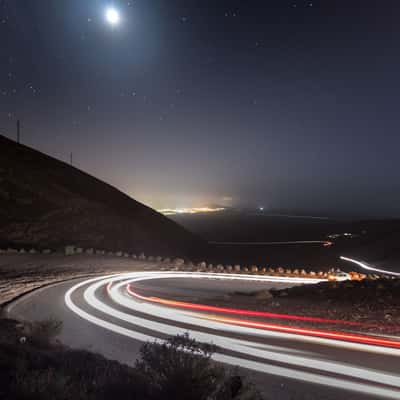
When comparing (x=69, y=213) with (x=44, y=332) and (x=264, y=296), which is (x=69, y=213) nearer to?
(x=264, y=296)

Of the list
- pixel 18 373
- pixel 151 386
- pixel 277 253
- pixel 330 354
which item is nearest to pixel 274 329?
pixel 330 354

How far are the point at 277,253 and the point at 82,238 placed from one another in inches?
1294

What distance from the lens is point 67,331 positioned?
9.62m

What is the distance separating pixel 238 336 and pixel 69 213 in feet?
159

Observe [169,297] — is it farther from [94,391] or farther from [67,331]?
[94,391]

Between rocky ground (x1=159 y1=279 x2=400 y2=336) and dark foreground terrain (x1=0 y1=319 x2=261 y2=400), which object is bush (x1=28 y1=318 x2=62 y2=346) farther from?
rocky ground (x1=159 y1=279 x2=400 y2=336)

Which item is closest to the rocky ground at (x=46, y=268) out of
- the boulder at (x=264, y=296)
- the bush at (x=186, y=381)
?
the boulder at (x=264, y=296)

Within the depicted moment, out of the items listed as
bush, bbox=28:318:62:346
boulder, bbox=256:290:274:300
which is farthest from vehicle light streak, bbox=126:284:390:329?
bush, bbox=28:318:62:346

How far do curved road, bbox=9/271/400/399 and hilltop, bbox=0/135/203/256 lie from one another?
102 ft

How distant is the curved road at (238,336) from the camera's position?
6.18 meters

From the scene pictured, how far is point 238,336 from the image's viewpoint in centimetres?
873

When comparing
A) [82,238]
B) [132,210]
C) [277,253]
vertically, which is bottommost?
[277,253]

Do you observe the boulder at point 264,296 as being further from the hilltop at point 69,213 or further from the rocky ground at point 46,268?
the hilltop at point 69,213

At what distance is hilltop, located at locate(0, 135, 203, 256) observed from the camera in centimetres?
4597
